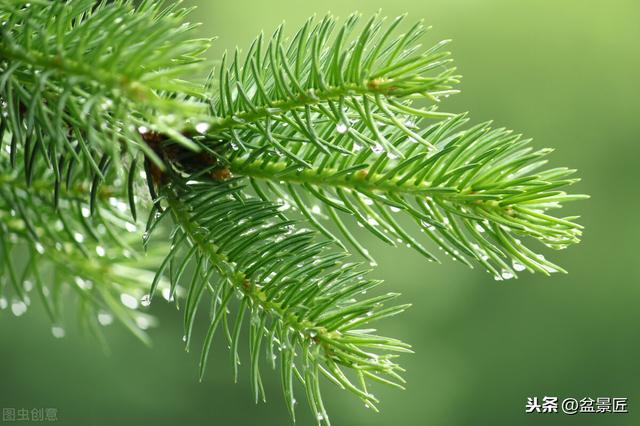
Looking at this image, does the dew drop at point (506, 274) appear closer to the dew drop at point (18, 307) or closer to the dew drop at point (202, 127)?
the dew drop at point (202, 127)

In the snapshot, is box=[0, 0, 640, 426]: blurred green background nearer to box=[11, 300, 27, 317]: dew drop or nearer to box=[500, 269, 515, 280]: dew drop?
box=[11, 300, 27, 317]: dew drop

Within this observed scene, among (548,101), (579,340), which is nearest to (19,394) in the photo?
(579,340)

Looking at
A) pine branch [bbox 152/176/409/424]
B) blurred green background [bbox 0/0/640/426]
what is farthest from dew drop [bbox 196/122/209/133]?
blurred green background [bbox 0/0/640/426]

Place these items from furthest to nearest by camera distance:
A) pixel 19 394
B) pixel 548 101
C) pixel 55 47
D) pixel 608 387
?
pixel 548 101 < pixel 608 387 < pixel 19 394 < pixel 55 47

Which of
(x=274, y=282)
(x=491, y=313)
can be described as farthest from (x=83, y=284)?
(x=491, y=313)

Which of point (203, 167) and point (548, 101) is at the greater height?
point (548, 101)

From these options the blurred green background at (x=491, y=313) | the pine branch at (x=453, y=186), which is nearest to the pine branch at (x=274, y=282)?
the pine branch at (x=453, y=186)

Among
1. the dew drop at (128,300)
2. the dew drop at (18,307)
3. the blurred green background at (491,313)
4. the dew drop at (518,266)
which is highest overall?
the blurred green background at (491,313)

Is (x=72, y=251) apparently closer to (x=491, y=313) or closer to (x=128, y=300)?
(x=128, y=300)

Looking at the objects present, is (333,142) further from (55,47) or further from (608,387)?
(608,387)
